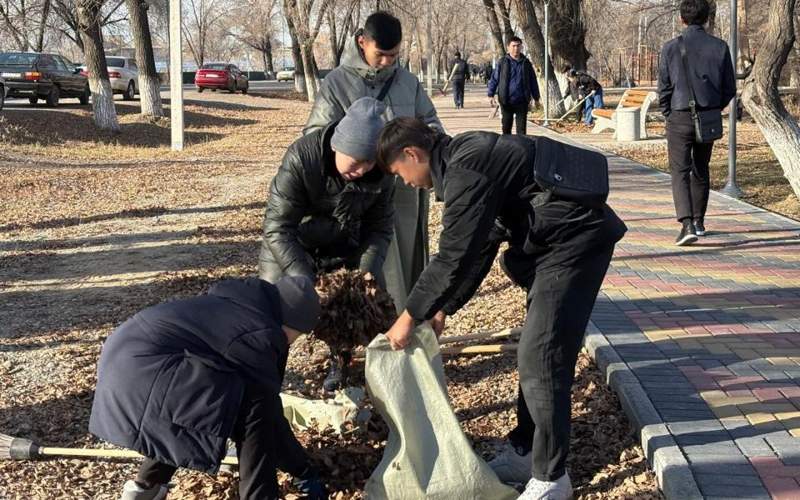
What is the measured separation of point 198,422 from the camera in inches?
126

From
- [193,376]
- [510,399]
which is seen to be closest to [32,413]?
[193,376]

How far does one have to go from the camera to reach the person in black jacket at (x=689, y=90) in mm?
7547

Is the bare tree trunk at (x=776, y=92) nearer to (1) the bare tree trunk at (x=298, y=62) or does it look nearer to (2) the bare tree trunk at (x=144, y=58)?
(2) the bare tree trunk at (x=144, y=58)

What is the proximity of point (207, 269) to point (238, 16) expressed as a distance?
71422 millimetres

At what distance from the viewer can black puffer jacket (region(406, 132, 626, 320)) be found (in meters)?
3.23

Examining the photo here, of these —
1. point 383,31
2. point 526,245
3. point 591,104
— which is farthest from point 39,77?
point 526,245

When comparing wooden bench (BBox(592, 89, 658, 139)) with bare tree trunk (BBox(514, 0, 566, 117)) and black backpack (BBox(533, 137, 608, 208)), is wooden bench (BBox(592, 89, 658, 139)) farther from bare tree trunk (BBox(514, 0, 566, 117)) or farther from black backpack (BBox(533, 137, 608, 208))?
black backpack (BBox(533, 137, 608, 208))

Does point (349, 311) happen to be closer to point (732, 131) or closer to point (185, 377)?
point (185, 377)

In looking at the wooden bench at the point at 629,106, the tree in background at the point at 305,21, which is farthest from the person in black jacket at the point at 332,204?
the tree in background at the point at 305,21

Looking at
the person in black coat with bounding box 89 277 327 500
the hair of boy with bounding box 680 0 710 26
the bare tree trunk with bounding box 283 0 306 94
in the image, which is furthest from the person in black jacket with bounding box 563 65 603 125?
the person in black coat with bounding box 89 277 327 500

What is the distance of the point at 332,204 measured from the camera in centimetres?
431

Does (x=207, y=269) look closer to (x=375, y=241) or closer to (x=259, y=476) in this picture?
(x=375, y=241)

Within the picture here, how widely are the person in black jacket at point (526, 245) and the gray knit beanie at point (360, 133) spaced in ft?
1.52

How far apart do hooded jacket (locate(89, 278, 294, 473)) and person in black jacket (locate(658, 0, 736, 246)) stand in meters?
5.22
